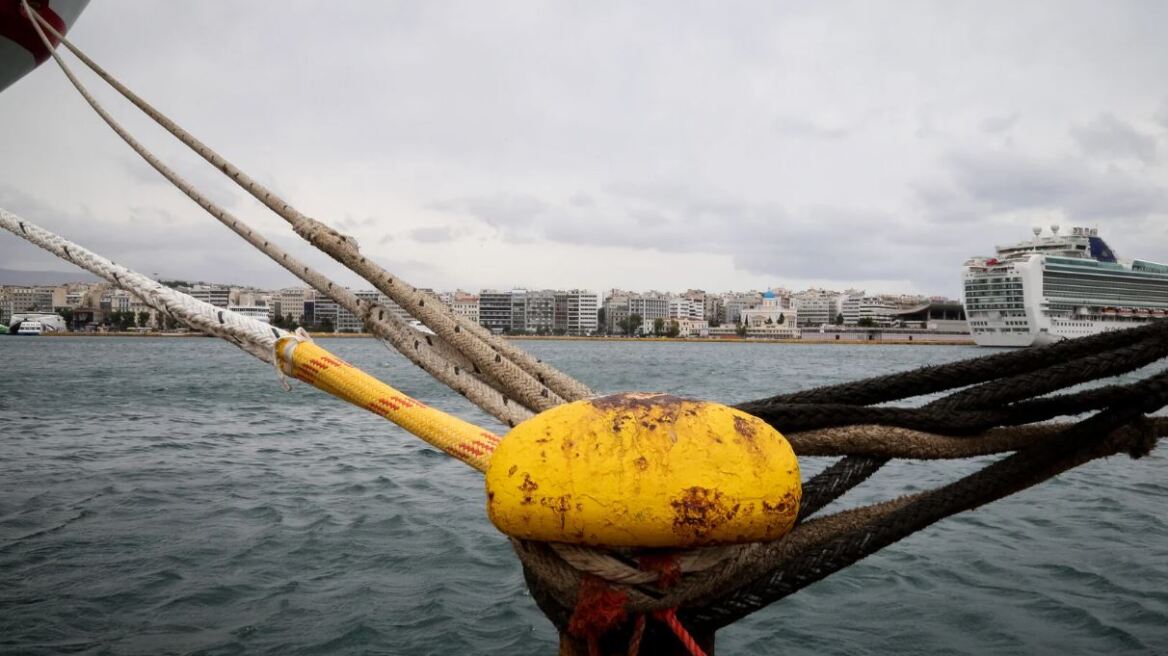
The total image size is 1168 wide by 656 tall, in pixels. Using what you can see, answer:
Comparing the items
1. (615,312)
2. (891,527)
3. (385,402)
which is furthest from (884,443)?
(615,312)

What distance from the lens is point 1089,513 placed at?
8.13 m

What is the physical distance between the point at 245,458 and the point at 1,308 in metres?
169

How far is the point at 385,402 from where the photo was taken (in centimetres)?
213

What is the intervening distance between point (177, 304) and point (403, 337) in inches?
35.1

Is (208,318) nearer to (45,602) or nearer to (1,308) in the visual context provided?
(45,602)

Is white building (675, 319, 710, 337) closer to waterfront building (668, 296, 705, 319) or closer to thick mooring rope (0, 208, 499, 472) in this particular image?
waterfront building (668, 296, 705, 319)

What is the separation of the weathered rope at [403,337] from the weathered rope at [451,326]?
2.5 inches

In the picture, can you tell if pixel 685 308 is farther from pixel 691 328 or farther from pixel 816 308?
pixel 816 308

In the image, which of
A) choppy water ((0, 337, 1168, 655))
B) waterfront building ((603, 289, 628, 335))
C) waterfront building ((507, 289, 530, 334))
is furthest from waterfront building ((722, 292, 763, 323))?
choppy water ((0, 337, 1168, 655))

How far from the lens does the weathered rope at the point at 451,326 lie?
228 cm

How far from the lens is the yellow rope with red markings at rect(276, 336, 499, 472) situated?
1979 millimetres

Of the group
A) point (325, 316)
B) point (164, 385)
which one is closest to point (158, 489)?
point (164, 385)

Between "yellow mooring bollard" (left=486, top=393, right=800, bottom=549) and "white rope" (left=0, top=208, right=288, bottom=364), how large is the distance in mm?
1364

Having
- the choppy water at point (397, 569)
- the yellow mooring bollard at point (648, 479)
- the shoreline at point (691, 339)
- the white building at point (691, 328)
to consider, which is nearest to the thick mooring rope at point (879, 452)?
the yellow mooring bollard at point (648, 479)
